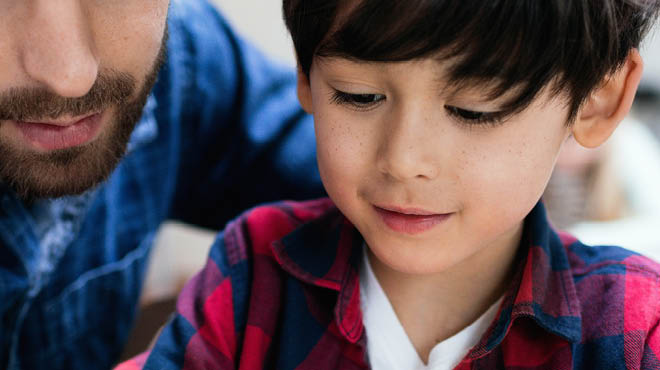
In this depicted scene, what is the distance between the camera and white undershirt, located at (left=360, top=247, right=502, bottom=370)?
85 cm

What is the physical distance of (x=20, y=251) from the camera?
114 cm

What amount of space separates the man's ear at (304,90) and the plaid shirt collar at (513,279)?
0.15 metres

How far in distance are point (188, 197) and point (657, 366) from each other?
0.93m

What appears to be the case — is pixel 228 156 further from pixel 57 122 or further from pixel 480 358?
pixel 480 358

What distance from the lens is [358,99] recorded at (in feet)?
2.53

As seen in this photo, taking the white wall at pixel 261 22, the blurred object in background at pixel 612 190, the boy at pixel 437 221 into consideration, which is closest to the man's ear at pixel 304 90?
the boy at pixel 437 221

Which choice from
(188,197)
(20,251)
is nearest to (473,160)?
(20,251)

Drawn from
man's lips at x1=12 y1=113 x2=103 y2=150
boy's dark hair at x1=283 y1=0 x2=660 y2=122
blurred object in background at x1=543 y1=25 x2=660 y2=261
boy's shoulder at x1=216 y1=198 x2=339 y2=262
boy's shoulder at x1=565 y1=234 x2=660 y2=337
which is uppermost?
boy's dark hair at x1=283 y1=0 x2=660 y2=122

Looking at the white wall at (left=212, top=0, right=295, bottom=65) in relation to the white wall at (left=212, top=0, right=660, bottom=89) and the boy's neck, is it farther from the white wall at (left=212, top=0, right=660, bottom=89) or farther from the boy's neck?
the boy's neck

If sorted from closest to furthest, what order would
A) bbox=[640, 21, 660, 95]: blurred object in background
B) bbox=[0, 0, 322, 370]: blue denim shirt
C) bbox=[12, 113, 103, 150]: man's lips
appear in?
bbox=[12, 113, 103, 150]: man's lips < bbox=[0, 0, 322, 370]: blue denim shirt < bbox=[640, 21, 660, 95]: blurred object in background

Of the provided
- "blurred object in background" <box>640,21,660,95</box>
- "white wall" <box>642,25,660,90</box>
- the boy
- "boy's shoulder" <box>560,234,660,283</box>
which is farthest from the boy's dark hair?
"white wall" <box>642,25,660,90</box>

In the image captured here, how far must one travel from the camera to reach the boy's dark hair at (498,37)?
2.24 ft

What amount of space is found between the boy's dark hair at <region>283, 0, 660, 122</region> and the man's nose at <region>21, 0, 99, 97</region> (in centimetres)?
28

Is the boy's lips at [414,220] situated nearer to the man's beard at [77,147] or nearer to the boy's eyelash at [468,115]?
the boy's eyelash at [468,115]
